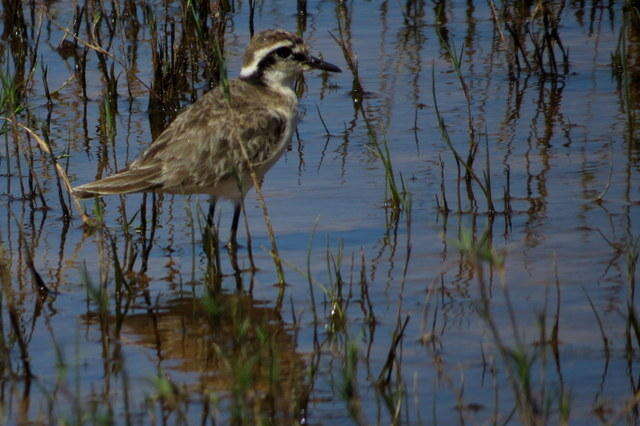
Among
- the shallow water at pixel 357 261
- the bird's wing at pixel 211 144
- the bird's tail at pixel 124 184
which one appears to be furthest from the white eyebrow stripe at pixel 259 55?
the bird's tail at pixel 124 184

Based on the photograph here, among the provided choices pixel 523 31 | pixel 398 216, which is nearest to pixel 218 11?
pixel 523 31

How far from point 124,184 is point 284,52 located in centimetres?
163

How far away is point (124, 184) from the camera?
7.54 metres

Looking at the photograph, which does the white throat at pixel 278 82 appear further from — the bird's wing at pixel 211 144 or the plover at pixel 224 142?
the bird's wing at pixel 211 144

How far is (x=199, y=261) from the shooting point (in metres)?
7.67

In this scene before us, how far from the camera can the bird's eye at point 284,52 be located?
336 inches

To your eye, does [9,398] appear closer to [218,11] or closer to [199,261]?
[199,261]

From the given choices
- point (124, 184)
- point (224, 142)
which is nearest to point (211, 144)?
point (224, 142)

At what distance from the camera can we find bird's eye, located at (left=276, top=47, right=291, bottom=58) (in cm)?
852

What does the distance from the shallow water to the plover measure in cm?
21

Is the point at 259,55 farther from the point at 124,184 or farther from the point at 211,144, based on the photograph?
the point at 124,184

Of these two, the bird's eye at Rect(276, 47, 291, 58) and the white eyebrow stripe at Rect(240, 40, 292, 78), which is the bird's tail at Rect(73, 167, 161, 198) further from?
the bird's eye at Rect(276, 47, 291, 58)

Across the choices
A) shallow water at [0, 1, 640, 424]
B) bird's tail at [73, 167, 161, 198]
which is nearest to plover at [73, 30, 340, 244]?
bird's tail at [73, 167, 161, 198]

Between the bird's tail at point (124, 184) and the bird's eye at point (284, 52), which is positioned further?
the bird's eye at point (284, 52)
